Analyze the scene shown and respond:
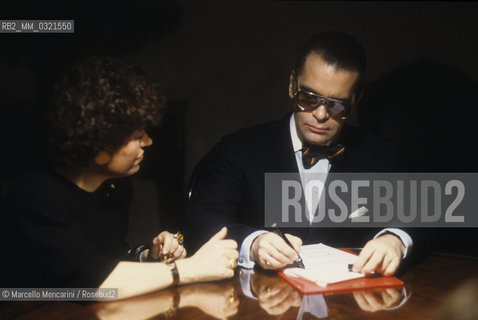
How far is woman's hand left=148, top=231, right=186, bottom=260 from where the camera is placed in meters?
1.51

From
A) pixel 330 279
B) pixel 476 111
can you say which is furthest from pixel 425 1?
pixel 330 279

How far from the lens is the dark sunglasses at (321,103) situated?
5.85 feet

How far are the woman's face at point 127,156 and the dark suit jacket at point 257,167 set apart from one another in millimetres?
458

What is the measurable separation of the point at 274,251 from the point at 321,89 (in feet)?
2.53

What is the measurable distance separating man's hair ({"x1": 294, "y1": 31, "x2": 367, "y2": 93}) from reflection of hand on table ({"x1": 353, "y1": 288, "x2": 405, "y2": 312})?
0.93 m

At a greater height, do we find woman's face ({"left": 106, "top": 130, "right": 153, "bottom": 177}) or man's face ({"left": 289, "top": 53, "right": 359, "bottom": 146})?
man's face ({"left": 289, "top": 53, "right": 359, "bottom": 146})

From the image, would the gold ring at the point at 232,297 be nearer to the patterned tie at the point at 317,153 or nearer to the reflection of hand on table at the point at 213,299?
the reflection of hand on table at the point at 213,299

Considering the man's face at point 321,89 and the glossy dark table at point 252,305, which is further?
the man's face at point 321,89

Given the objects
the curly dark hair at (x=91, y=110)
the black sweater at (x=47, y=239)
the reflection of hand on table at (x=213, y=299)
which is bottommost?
the reflection of hand on table at (x=213, y=299)

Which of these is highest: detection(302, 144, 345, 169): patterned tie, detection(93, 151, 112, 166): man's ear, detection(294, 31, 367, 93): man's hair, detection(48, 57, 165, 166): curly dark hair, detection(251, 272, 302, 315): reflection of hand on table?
detection(294, 31, 367, 93): man's hair

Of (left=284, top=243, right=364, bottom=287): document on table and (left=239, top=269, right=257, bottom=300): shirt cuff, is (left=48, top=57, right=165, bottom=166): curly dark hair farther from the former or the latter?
(left=284, top=243, right=364, bottom=287): document on table

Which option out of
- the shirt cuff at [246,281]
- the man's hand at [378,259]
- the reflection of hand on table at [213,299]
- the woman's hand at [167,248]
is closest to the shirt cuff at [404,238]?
the man's hand at [378,259]

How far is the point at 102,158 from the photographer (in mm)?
1411
